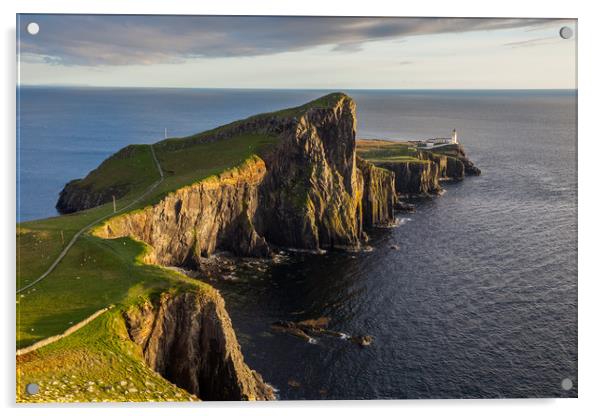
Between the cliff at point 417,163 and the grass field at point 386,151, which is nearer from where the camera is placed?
the cliff at point 417,163

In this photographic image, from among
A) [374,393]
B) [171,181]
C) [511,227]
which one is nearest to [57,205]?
[171,181]

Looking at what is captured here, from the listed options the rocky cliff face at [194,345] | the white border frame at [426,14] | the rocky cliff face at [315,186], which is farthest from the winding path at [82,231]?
the rocky cliff face at [315,186]

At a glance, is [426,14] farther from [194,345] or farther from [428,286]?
[428,286]

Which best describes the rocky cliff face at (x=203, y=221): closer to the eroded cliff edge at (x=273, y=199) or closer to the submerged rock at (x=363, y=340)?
the eroded cliff edge at (x=273, y=199)

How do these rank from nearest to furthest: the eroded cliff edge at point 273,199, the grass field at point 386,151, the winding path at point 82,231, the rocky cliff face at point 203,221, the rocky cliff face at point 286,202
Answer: the winding path at point 82,231 < the rocky cliff face at point 203,221 < the eroded cliff edge at point 273,199 < the rocky cliff face at point 286,202 < the grass field at point 386,151

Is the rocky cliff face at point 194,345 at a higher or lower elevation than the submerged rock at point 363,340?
higher

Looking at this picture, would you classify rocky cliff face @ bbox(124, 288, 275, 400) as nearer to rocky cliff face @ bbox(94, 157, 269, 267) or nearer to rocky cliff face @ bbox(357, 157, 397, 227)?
rocky cliff face @ bbox(94, 157, 269, 267)

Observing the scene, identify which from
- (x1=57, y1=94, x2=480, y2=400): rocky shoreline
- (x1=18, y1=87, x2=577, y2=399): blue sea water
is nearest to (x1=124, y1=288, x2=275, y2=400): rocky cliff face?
(x1=57, y1=94, x2=480, y2=400): rocky shoreline
